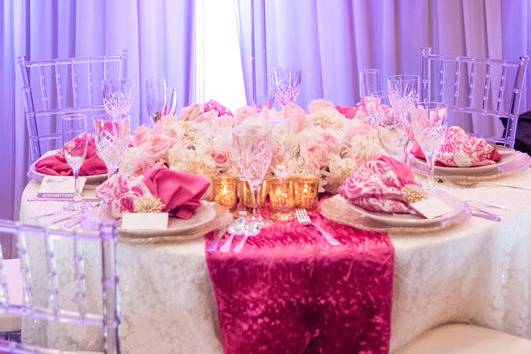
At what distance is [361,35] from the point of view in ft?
12.9

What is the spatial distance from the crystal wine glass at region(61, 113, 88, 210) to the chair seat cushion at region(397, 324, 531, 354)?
846mm

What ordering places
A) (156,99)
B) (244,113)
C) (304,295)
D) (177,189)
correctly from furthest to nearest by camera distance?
1. (156,99)
2. (244,113)
3. (177,189)
4. (304,295)

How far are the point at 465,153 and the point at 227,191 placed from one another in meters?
0.68

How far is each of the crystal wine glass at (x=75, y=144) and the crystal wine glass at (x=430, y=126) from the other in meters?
0.81

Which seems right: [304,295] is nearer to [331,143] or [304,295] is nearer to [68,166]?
[331,143]

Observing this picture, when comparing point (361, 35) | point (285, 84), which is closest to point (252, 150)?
point (285, 84)

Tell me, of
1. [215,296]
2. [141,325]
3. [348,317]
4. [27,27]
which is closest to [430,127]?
[348,317]

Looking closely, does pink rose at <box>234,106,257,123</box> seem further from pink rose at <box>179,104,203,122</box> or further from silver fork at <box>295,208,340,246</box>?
silver fork at <box>295,208,340,246</box>

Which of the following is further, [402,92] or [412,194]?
[402,92]

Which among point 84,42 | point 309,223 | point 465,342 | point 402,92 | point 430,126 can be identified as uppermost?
point 84,42

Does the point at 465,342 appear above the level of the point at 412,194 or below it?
below

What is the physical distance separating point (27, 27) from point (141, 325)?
257 cm

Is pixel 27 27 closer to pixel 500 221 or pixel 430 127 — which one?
pixel 430 127

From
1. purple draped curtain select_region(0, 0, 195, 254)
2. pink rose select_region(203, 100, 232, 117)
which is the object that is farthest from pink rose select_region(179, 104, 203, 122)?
purple draped curtain select_region(0, 0, 195, 254)
